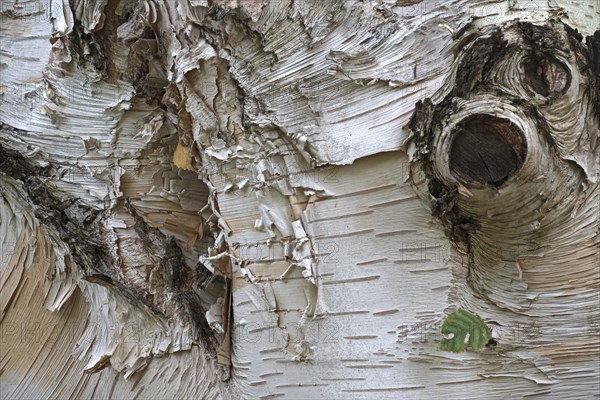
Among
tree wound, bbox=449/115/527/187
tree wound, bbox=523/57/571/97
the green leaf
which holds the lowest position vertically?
the green leaf

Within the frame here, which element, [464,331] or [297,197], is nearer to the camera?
[464,331]

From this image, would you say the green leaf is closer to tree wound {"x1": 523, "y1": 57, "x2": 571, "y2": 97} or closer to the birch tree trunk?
the birch tree trunk

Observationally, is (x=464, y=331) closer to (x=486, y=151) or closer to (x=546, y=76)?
(x=486, y=151)

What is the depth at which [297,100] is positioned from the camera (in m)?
1.02

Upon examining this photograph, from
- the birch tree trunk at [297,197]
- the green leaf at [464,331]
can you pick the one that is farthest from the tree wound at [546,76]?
the green leaf at [464,331]

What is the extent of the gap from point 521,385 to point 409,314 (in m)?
0.19

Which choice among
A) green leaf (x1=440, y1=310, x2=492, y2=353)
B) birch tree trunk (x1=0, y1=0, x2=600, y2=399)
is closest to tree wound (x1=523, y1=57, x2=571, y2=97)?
birch tree trunk (x1=0, y1=0, x2=600, y2=399)

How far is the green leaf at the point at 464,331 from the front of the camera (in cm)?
90

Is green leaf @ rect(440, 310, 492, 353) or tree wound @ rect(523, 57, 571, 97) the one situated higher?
tree wound @ rect(523, 57, 571, 97)

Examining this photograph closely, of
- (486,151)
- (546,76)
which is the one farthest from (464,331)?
(546,76)

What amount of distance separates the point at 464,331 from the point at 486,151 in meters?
0.28

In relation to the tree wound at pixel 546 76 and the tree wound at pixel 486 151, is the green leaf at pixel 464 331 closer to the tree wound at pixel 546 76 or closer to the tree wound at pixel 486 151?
the tree wound at pixel 486 151

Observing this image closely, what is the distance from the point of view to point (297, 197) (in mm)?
1035

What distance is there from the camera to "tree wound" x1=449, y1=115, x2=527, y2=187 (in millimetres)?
810
